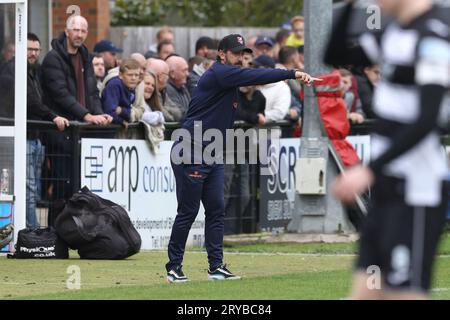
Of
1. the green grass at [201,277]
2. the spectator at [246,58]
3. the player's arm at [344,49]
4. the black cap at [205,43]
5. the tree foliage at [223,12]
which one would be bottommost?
the green grass at [201,277]

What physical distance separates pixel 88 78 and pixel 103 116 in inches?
23.1

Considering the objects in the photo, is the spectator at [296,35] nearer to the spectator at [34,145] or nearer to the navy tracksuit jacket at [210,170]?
the spectator at [34,145]

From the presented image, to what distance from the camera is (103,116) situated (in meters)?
16.5

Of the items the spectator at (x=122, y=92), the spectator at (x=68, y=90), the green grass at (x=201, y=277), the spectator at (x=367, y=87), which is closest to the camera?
the green grass at (x=201, y=277)

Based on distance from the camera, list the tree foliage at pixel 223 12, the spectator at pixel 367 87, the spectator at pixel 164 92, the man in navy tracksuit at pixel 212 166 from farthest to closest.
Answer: the tree foliage at pixel 223 12, the spectator at pixel 367 87, the spectator at pixel 164 92, the man in navy tracksuit at pixel 212 166

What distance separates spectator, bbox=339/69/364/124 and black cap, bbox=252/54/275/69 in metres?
1.08

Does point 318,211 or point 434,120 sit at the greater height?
point 434,120

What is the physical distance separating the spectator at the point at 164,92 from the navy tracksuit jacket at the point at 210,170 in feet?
17.3

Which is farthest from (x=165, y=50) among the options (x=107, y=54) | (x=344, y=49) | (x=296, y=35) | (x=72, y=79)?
(x=344, y=49)

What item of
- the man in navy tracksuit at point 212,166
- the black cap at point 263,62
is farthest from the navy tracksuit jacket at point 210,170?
the black cap at point 263,62

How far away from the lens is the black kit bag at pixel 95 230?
14.8 meters

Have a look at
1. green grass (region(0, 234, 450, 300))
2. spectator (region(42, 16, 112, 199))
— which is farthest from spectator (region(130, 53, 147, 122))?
green grass (region(0, 234, 450, 300))
